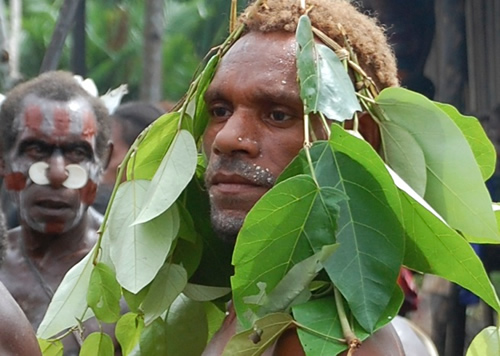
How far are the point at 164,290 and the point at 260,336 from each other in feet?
1.18

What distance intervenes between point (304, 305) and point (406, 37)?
9.11 feet

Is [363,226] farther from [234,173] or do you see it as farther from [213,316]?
[213,316]

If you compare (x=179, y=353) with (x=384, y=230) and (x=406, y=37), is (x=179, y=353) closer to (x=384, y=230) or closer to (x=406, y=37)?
(x=384, y=230)

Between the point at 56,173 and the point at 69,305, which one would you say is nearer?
the point at 69,305

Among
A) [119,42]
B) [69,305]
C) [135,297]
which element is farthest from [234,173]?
[119,42]

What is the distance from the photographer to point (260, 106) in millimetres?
2465

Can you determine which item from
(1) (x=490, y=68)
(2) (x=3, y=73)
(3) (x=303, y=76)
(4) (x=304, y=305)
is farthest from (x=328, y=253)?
(2) (x=3, y=73)

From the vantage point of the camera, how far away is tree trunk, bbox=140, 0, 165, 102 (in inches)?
334

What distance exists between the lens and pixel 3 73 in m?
A: 6.16

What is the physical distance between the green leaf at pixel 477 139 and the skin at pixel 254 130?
0.92ft

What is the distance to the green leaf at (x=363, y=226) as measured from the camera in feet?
7.30

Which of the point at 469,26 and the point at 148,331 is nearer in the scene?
the point at 148,331

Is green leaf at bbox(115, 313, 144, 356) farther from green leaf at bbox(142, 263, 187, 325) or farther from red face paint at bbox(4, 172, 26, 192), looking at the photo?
red face paint at bbox(4, 172, 26, 192)

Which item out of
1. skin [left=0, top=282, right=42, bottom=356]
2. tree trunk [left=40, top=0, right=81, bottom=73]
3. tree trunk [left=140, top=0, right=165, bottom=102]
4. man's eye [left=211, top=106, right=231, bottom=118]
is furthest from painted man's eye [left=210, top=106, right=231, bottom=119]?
tree trunk [left=140, top=0, right=165, bottom=102]
